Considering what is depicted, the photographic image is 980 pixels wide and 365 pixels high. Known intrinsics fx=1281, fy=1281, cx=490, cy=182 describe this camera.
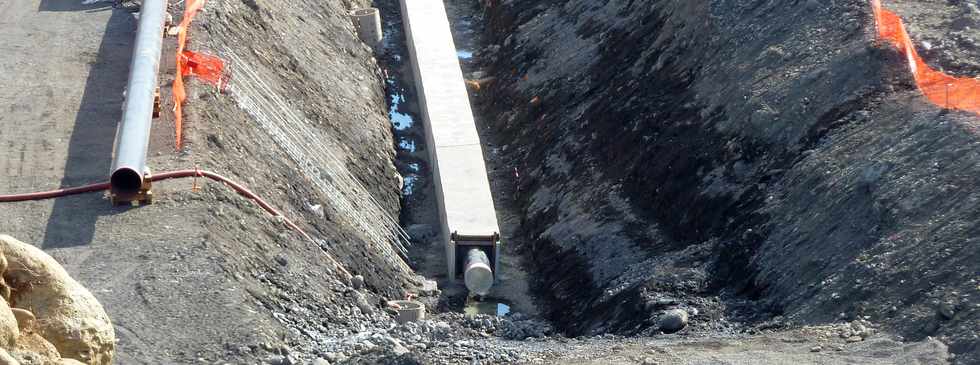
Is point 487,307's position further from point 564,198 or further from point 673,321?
point 673,321

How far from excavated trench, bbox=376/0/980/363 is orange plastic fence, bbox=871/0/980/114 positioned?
0.21 m

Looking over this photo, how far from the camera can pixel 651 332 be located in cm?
1431

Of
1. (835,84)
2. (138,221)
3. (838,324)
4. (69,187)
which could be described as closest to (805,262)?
(838,324)

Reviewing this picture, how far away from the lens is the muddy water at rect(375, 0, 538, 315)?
1772 cm

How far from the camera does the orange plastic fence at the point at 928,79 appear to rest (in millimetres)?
15688

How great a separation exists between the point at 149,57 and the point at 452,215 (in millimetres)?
4817

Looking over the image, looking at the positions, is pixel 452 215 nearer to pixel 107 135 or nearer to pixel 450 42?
pixel 107 135

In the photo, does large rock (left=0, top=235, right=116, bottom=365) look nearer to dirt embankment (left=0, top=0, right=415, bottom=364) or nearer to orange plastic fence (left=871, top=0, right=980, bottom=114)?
dirt embankment (left=0, top=0, right=415, bottom=364)

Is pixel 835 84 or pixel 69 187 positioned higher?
pixel 835 84

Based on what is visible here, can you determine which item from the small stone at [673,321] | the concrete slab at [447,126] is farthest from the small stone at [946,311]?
the concrete slab at [447,126]

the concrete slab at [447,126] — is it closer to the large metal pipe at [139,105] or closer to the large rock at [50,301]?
the large metal pipe at [139,105]

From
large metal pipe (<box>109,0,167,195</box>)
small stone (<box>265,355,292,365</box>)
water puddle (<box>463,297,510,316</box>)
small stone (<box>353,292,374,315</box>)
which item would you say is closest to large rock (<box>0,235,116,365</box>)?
small stone (<box>265,355,292,365</box>)

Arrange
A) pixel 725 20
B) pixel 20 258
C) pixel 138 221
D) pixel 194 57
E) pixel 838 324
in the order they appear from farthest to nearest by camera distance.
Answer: pixel 725 20 → pixel 194 57 → pixel 138 221 → pixel 838 324 → pixel 20 258

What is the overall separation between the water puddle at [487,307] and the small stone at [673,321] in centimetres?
336
